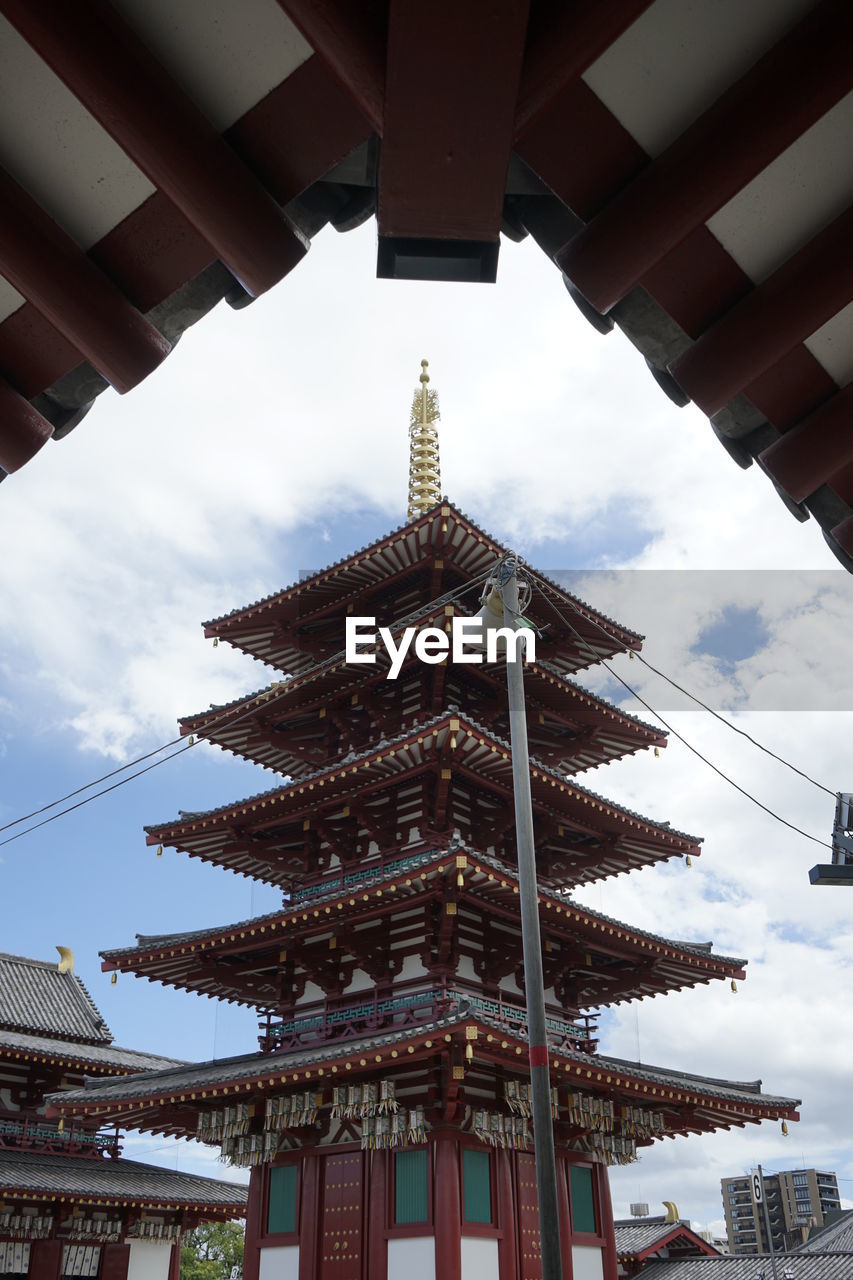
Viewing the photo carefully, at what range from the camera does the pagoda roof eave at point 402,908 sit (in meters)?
16.6

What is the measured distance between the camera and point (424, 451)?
25.9m

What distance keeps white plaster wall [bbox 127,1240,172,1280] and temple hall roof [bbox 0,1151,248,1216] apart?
4.72ft

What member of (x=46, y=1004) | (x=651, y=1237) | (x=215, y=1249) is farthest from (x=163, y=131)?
(x=215, y=1249)

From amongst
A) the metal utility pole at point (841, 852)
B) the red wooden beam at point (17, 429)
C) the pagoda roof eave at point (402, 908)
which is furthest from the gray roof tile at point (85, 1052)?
the red wooden beam at point (17, 429)

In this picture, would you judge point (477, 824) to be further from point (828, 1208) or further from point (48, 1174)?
point (828, 1208)

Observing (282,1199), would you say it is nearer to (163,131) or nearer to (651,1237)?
(163,131)

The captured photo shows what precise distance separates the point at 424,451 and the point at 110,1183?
19075 mm

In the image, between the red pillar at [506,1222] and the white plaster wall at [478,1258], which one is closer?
the white plaster wall at [478,1258]

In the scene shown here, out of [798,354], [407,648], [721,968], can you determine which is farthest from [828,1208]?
[798,354]

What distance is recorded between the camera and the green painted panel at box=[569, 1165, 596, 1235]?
59.4ft

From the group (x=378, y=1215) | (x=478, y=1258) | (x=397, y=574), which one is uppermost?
(x=397, y=574)

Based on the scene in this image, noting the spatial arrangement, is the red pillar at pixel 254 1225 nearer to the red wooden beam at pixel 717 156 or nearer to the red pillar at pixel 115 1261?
the red pillar at pixel 115 1261

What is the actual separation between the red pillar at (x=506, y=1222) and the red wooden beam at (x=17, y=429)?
1595 cm

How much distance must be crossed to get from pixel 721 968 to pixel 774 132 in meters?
20.2
